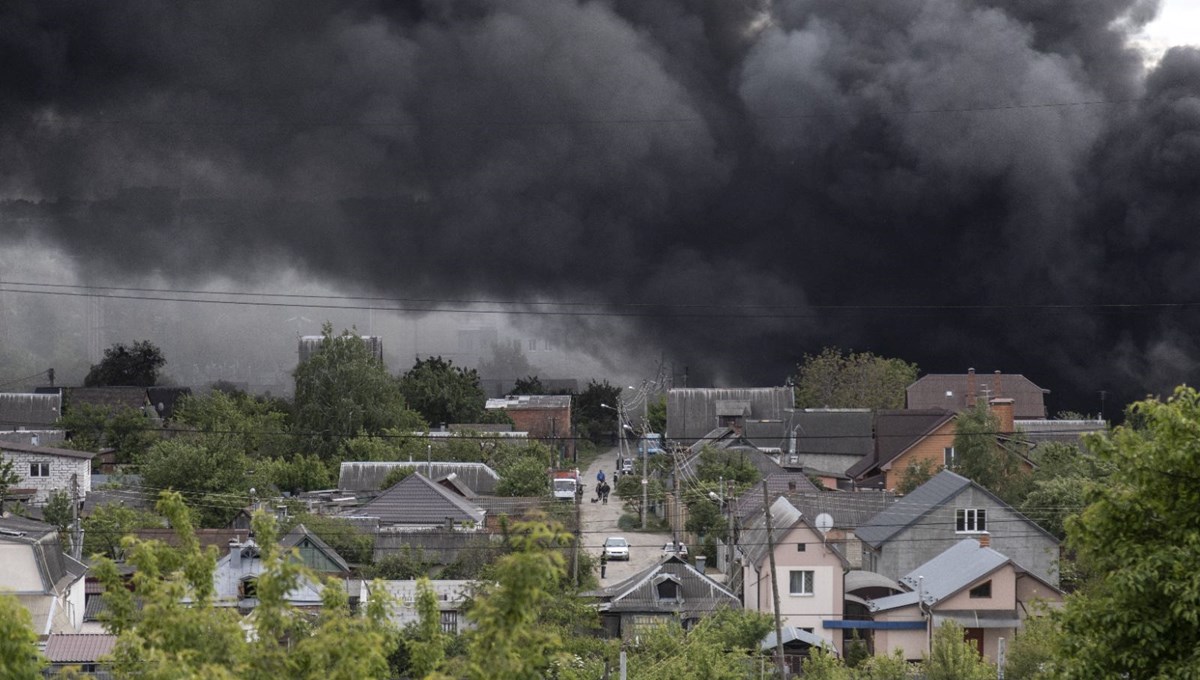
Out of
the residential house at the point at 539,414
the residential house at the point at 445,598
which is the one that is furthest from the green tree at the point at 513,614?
the residential house at the point at 539,414

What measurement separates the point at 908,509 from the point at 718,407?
62.0ft

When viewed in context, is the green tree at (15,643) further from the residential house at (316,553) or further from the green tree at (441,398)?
the green tree at (441,398)

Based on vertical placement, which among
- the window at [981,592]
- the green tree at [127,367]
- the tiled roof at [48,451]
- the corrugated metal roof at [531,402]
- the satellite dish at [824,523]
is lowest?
the window at [981,592]

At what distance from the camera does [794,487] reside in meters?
27.4

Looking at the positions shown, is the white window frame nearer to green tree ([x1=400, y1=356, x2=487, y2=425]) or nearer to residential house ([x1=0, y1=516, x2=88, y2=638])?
residential house ([x1=0, y1=516, x2=88, y2=638])

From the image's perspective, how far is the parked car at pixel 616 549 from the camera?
81.8ft

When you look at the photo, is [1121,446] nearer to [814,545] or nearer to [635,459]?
[814,545]

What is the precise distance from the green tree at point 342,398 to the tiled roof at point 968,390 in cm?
1618

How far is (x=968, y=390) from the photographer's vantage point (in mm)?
40094

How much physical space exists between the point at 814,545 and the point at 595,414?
27.2m

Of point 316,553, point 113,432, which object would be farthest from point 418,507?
point 113,432

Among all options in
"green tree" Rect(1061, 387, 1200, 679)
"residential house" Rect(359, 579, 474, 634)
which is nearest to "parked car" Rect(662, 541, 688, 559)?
"residential house" Rect(359, 579, 474, 634)

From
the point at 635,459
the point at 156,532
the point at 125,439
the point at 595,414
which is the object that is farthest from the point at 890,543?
the point at 595,414

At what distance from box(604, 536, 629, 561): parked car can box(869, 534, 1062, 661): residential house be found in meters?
6.74
